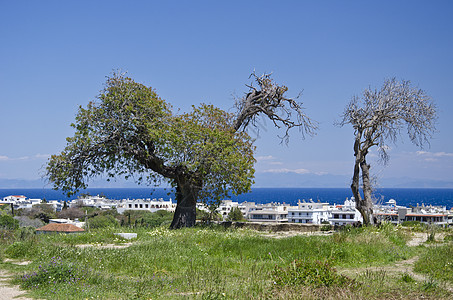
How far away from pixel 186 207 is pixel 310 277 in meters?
13.5

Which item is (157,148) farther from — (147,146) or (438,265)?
(438,265)

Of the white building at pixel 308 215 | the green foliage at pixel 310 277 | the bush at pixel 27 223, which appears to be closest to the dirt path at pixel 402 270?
the green foliage at pixel 310 277

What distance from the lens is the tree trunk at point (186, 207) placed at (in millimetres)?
20297

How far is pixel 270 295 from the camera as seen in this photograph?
22.5ft

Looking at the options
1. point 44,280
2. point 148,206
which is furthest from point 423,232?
point 148,206

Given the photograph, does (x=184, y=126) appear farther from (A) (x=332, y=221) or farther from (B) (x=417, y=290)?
(A) (x=332, y=221)

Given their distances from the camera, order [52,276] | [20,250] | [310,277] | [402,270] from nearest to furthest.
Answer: [310,277] → [52,276] → [402,270] → [20,250]

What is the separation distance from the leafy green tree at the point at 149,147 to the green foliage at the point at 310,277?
1087cm

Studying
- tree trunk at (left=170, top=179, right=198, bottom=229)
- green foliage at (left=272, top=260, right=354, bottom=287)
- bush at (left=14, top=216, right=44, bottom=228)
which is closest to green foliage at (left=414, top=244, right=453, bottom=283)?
green foliage at (left=272, top=260, right=354, bottom=287)

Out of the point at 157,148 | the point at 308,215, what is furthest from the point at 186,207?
the point at 308,215

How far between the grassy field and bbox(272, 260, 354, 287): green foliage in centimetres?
2

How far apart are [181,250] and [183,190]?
8807 millimetres

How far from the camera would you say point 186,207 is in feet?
67.0

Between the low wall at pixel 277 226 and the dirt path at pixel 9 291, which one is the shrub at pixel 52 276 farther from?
the low wall at pixel 277 226
